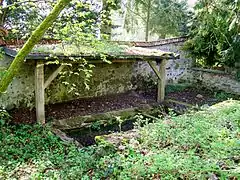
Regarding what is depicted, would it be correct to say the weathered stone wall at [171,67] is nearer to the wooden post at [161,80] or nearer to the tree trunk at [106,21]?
the wooden post at [161,80]

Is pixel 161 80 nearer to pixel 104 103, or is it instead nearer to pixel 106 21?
pixel 104 103

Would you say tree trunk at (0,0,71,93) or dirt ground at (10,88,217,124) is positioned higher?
tree trunk at (0,0,71,93)

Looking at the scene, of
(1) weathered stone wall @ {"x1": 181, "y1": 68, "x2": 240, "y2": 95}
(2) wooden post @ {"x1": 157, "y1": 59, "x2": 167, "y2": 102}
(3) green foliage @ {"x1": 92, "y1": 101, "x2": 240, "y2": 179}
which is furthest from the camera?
(1) weathered stone wall @ {"x1": 181, "y1": 68, "x2": 240, "y2": 95}

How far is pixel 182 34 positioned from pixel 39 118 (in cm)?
846

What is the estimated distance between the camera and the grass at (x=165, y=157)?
256 cm

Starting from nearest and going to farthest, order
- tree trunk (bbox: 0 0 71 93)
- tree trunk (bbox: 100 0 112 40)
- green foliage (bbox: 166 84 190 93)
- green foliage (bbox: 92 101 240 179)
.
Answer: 1. green foliage (bbox: 92 101 240 179)
2. tree trunk (bbox: 0 0 71 93)
3. tree trunk (bbox: 100 0 112 40)
4. green foliage (bbox: 166 84 190 93)

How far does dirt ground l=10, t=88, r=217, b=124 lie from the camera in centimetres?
744

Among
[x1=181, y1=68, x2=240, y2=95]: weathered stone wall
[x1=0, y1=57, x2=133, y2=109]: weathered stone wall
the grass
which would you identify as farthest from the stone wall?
the grass

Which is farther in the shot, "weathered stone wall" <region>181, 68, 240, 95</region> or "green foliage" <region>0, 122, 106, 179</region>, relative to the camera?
"weathered stone wall" <region>181, 68, 240, 95</region>

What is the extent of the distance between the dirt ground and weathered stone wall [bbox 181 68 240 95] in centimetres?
48

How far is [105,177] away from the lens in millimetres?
2920

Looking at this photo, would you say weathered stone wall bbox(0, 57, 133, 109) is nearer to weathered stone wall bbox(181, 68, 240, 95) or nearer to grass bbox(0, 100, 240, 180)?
grass bbox(0, 100, 240, 180)

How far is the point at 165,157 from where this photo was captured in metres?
2.76

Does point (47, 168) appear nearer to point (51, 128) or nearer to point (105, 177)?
point (105, 177)
